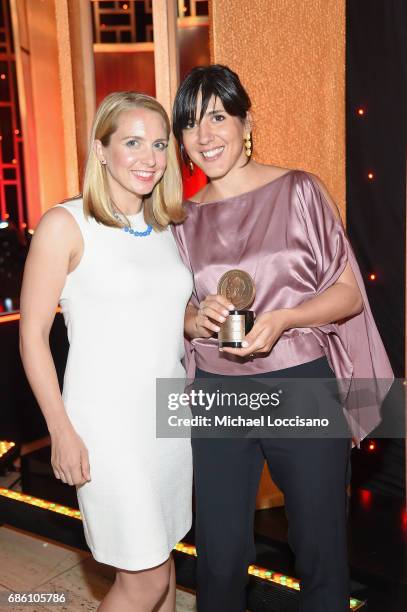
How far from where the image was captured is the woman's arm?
5.90 feet

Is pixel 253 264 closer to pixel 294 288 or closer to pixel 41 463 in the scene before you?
pixel 294 288

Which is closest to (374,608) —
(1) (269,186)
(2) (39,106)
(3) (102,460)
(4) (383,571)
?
(4) (383,571)

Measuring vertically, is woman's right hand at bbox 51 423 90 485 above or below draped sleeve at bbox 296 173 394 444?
below

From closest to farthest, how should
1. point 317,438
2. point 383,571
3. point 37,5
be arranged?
point 317,438 < point 383,571 < point 37,5

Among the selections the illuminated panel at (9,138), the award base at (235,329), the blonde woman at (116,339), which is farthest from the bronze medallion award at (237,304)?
the illuminated panel at (9,138)

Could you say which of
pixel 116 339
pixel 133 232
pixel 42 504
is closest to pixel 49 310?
pixel 116 339

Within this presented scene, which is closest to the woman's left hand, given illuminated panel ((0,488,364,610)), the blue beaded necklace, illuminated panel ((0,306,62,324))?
the blue beaded necklace

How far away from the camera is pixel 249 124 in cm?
203

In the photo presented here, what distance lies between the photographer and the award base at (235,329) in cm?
176

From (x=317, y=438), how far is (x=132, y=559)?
2.01 feet

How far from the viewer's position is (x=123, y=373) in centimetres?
189

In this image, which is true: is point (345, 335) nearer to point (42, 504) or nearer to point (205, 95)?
point (205, 95)

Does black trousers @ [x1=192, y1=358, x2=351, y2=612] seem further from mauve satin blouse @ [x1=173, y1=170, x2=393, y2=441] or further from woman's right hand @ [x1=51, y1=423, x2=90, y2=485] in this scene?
woman's right hand @ [x1=51, y1=423, x2=90, y2=485]

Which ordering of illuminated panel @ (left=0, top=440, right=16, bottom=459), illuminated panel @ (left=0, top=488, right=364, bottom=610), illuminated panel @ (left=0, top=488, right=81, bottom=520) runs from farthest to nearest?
1. illuminated panel @ (left=0, top=440, right=16, bottom=459)
2. illuminated panel @ (left=0, top=488, right=81, bottom=520)
3. illuminated panel @ (left=0, top=488, right=364, bottom=610)
